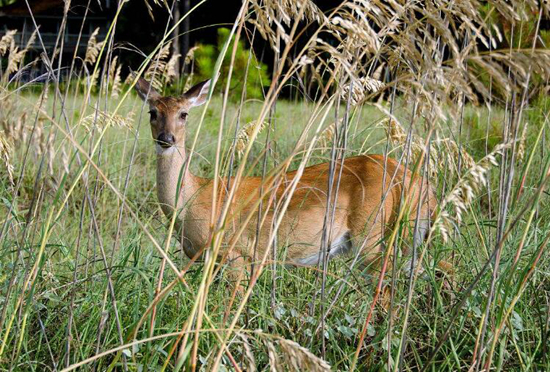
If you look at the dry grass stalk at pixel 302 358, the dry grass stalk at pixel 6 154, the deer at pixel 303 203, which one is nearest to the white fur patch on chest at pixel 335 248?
the deer at pixel 303 203

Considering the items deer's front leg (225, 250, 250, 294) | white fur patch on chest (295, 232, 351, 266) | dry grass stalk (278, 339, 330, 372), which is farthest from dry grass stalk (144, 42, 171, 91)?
dry grass stalk (278, 339, 330, 372)

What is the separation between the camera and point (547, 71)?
1482 millimetres

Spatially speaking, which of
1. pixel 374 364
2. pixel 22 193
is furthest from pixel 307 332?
pixel 22 193

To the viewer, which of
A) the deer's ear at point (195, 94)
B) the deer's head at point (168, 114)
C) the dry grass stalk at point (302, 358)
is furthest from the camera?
the deer's ear at point (195, 94)

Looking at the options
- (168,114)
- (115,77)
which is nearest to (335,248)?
(168,114)

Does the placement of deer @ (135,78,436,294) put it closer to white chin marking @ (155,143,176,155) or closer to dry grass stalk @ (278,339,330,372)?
white chin marking @ (155,143,176,155)

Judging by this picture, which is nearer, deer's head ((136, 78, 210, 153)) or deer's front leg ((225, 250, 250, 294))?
deer's front leg ((225, 250, 250, 294))

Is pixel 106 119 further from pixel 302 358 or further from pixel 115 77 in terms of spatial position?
pixel 115 77

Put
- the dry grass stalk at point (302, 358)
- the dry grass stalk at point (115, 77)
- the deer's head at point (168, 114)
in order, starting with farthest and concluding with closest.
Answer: the deer's head at point (168, 114) < the dry grass stalk at point (115, 77) < the dry grass stalk at point (302, 358)

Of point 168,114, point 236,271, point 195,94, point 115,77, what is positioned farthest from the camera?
point 195,94

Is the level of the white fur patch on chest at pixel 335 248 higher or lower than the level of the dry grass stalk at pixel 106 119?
lower

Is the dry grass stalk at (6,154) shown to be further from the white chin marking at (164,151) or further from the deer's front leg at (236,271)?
the white chin marking at (164,151)

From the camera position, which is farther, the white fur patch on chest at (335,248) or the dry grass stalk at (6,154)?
the white fur patch on chest at (335,248)

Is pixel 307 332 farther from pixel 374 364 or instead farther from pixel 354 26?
pixel 354 26
